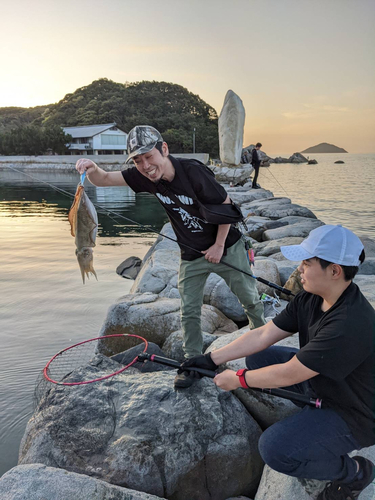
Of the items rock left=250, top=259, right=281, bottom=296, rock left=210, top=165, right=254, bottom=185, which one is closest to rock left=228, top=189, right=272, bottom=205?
rock left=210, top=165, right=254, bottom=185

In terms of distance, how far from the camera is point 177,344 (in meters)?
4.61

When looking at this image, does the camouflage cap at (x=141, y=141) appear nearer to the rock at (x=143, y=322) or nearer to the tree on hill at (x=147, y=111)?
the rock at (x=143, y=322)

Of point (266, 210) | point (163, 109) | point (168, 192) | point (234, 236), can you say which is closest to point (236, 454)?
point (234, 236)

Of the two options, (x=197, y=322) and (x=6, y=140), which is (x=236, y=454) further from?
(x=6, y=140)

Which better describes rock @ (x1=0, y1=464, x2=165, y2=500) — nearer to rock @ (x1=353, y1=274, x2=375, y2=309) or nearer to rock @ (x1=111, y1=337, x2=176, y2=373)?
rock @ (x1=111, y1=337, x2=176, y2=373)

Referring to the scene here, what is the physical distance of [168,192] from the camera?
366 cm

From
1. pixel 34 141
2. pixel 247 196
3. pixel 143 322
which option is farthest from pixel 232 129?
pixel 34 141

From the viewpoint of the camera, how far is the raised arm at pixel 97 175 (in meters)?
3.54

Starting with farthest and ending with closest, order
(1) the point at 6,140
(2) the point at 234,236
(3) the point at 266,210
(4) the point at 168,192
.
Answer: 1. (1) the point at 6,140
2. (3) the point at 266,210
3. (2) the point at 234,236
4. (4) the point at 168,192

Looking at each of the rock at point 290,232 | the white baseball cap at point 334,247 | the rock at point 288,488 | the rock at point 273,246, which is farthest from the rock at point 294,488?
the rock at point 290,232

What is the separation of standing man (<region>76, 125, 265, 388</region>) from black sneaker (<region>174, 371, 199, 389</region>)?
33 mm

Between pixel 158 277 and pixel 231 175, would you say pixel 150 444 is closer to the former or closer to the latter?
pixel 158 277

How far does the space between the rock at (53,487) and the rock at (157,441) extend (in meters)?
0.35

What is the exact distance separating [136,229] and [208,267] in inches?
520
